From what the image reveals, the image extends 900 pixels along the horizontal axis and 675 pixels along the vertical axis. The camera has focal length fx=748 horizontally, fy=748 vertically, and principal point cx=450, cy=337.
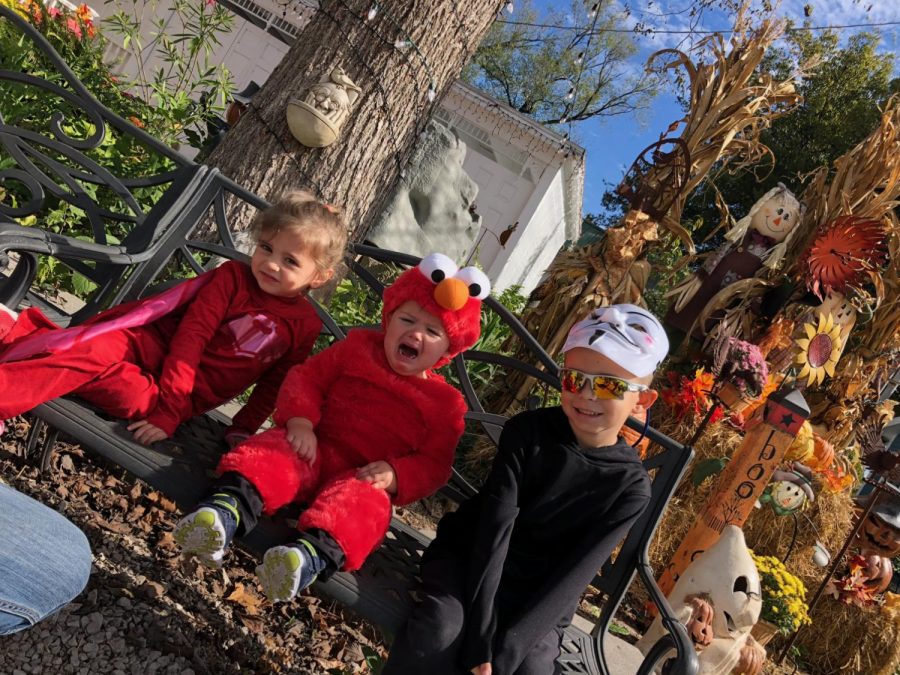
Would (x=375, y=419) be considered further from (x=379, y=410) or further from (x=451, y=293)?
(x=451, y=293)

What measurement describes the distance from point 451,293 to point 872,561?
447cm

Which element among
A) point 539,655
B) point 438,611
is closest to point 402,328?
point 438,611

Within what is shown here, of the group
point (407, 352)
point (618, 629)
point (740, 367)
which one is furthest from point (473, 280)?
point (740, 367)

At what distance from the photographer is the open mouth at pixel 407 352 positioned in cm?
225

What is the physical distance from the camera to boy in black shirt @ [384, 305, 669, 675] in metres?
1.85

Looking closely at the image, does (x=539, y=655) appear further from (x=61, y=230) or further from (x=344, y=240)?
(x=61, y=230)

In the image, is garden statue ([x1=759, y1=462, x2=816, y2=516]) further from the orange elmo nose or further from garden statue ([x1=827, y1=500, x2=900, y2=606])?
the orange elmo nose

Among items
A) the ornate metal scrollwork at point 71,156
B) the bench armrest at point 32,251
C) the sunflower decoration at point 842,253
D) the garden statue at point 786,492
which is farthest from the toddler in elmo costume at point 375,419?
the sunflower decoration at point 842,253

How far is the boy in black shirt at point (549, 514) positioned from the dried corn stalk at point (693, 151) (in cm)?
267

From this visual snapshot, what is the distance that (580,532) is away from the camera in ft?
6.62

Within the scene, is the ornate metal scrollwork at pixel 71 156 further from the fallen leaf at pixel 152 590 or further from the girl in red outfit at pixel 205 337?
the fallen leaf at pixel 152 590

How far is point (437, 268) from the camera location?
2172 mm

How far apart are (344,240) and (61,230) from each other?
2.58m

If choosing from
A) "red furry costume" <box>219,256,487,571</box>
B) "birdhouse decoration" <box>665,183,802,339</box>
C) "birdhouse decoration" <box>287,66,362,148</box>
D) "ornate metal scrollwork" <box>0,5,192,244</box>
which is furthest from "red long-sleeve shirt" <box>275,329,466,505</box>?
"birdhouse decoration" <box>665,183,802,339</box>
